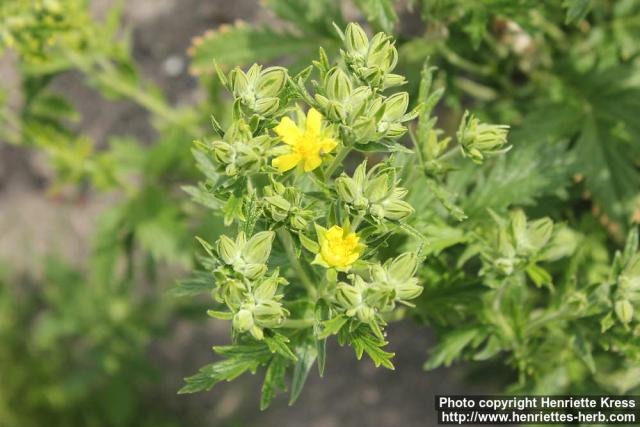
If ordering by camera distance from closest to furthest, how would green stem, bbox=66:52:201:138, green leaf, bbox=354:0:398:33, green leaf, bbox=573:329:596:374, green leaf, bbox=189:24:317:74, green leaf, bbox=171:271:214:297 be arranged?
green leaf, bbox=171:271:214:297 < green leaf, bbox=573:329:596:374 < green leaf, bbox=354:0:398:33 < green leaf, bbox=189:24:317:74 < green stem, bbox=66:52:201:138

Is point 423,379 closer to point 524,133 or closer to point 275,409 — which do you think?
point 275,409

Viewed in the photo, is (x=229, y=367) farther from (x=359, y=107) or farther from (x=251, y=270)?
(x=359, y=107)

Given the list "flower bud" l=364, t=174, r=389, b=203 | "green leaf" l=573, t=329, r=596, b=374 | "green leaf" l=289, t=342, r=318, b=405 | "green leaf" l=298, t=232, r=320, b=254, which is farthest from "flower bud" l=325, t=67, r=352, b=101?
"green leaf" l=573, t=329, r=596, b=374

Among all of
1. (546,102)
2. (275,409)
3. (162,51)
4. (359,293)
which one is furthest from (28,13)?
(275,409)

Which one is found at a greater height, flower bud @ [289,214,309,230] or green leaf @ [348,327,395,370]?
flower bud @ [289,214,309,230]

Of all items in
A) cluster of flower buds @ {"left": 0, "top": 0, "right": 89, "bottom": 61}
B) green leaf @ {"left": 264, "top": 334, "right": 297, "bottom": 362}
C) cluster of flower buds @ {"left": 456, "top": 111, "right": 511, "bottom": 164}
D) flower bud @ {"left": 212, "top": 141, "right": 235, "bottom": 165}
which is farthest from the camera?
cluster of flower buds @ {"left": 0, "top": 0, "right": 89, "bottom": 61}

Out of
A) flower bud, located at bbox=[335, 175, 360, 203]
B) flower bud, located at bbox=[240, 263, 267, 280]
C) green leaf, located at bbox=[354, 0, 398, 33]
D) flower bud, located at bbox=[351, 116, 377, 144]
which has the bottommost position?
flower bud, located at bbox=[240, 263, 267, 280]

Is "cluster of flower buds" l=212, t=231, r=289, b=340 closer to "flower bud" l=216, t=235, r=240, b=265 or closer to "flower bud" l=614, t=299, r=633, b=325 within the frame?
"flower bud" l=216, t=235, r=240, b=265

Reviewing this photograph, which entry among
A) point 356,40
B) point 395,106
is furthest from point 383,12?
point 395,106
